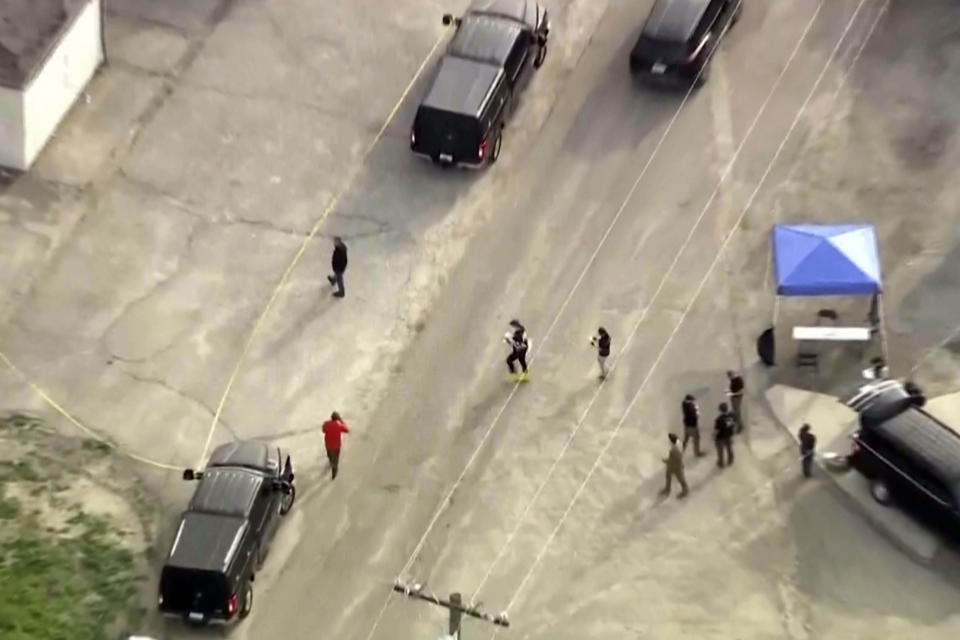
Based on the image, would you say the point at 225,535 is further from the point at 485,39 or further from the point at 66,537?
the point at 485,39

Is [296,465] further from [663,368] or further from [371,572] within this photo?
[663,368]

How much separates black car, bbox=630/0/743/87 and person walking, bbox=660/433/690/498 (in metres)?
10.1

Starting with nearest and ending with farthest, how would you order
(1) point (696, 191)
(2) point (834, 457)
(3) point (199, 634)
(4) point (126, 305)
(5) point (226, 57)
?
(3) point (199, 634) → (2) point (834, 457) → (4) point (126, 305) → (1) point (696, 191) → (5) point (226, 57)

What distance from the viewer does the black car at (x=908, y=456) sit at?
29344 mm

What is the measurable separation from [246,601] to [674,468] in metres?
7.34

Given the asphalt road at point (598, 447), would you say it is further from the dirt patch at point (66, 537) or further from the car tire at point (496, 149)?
the dirt patch at point (66, 537)

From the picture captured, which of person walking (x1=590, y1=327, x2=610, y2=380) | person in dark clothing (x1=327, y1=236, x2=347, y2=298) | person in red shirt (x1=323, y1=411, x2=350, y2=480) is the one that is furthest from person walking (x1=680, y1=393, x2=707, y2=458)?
person in dark clothing (x1=327, y1=236, x2=347, y2=298)

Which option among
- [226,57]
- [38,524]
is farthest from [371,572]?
[226,57]

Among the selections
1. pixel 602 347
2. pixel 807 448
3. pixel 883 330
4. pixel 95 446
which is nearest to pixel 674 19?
pixel 883 330

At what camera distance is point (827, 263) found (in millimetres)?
32500

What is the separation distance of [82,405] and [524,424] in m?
7.82

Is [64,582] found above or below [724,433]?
below

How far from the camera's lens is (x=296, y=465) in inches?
1237

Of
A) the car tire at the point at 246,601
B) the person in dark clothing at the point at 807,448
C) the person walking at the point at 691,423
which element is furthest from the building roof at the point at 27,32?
the person in dark clothing at the point at 807,448
